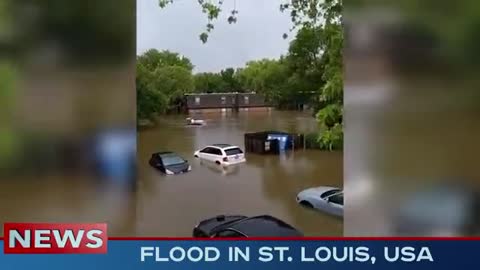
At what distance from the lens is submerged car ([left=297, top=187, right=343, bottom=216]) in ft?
6.47

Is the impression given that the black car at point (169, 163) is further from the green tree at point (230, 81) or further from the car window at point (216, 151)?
the green tree at point (230, 81)

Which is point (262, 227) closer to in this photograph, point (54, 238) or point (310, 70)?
point (310, 70)

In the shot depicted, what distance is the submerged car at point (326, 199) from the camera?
1971 millimetres

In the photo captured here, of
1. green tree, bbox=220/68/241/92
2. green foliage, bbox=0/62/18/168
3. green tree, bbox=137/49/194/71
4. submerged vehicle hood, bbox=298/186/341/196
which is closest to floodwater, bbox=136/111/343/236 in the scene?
submerged vehicle hood, bbox=298/186/341/196

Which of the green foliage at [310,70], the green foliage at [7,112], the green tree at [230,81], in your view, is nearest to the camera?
the green foliage at [7,112]

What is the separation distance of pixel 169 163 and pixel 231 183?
29 centimetres

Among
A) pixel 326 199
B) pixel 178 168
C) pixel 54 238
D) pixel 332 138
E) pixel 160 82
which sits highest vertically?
pixel 160 82

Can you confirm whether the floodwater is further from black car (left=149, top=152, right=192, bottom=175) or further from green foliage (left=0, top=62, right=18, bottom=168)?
green foliage (left=0, top=62, right=18, bottom=168)

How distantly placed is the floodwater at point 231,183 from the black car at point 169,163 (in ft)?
0.07

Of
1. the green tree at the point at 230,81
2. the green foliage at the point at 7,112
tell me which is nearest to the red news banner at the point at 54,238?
the green foliage at the point at 7,112

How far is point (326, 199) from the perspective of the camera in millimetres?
1979

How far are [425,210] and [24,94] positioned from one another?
1.75 m

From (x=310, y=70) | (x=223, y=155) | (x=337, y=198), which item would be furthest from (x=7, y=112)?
(x=337, y=198)

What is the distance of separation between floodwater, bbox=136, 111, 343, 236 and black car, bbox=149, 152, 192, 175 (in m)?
0.02
